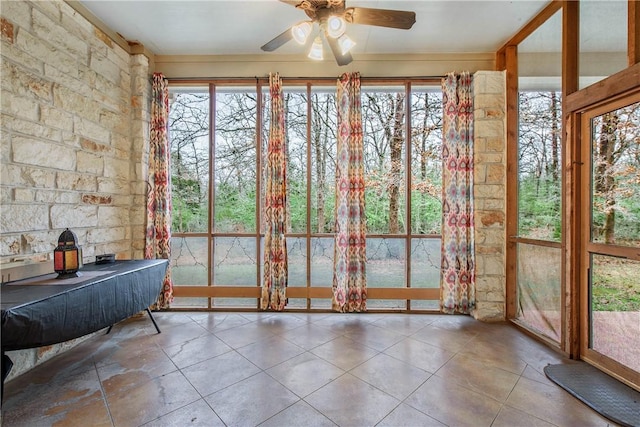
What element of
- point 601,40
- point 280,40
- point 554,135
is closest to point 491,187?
point 554,135

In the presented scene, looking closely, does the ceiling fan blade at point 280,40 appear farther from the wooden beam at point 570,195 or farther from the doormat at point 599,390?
the doormat at point 599,390

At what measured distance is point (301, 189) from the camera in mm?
3197

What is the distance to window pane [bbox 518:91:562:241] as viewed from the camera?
243 cm

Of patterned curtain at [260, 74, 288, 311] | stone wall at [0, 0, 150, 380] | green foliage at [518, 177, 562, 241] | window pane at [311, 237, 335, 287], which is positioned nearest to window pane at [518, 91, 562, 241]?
green foliage at [518, 177, 562, 241]

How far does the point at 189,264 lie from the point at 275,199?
1351mm

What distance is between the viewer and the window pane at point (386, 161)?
125 inches

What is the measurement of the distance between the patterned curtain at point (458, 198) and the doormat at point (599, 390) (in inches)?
39.2

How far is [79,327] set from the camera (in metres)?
1.77

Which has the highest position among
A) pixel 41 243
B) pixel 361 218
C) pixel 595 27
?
pixel 595 27

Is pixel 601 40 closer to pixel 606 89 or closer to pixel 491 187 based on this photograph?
pixel 606 89

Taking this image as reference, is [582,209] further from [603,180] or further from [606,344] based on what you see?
[606,344]

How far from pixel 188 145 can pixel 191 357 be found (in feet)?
7.75

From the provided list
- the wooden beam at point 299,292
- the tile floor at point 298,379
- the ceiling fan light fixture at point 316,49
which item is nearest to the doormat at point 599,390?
the tile floor at point 298,379

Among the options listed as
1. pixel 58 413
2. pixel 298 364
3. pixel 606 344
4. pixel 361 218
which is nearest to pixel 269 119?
pixel 361 218
